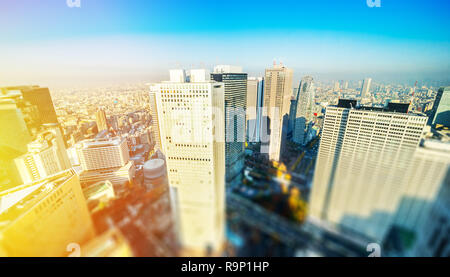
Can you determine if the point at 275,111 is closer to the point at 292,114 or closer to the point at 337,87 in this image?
the point at 292,114

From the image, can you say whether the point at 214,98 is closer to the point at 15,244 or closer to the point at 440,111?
the point at 15,244

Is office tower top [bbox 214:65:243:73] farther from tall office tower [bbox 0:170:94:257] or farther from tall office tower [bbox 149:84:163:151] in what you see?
tall office tower [bbox 0:170:94:257]

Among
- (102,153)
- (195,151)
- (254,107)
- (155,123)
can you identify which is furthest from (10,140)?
(254,107)

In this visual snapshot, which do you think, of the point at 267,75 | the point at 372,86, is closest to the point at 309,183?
the point at 372,86

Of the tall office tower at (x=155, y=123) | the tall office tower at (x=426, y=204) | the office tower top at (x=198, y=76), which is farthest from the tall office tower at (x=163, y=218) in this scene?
the tall office tower at (x=426, y=204)

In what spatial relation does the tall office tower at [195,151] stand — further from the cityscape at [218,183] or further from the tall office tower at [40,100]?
the tall office tower at [40,100]

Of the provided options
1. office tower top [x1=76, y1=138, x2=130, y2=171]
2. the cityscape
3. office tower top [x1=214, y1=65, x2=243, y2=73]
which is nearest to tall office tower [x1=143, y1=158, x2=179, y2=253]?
the cityscape
